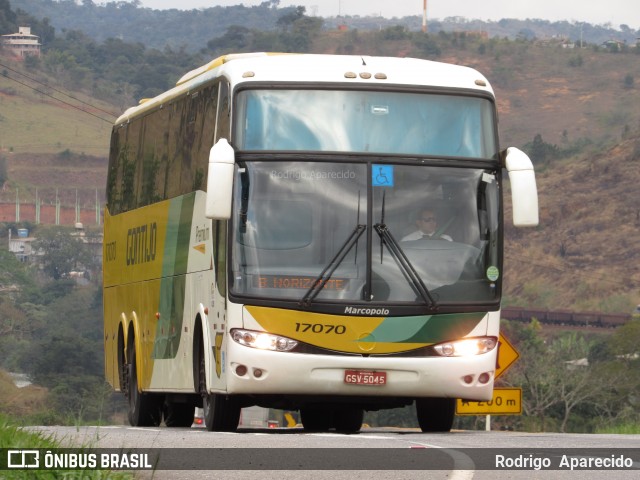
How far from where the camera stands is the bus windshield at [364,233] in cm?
1415

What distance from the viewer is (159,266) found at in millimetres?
17953

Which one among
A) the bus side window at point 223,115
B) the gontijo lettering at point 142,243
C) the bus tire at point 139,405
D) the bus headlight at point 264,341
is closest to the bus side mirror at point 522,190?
the bus headlight at point 264,341

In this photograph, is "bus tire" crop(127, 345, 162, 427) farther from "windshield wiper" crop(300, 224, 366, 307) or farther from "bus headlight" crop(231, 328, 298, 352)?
"windshield wiper" crop(300, 224, 366, 307)

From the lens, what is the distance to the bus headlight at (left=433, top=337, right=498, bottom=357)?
14320mm

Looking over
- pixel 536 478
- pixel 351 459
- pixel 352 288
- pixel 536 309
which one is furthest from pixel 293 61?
pixel 536 309

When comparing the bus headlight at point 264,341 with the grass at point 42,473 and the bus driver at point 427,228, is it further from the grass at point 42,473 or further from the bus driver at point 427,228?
the grass at point 42,473

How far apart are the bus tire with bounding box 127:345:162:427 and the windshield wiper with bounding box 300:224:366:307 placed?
5744 mm

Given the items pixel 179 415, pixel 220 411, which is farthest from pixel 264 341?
pixel 179 415

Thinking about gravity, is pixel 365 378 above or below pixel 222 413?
above

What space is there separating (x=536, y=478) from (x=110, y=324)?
1312cm

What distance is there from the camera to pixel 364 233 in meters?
14.3

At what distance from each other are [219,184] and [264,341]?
138 centimetres

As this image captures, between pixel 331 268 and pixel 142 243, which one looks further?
pixel 142 243

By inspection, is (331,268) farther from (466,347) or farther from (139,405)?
(139,405)
